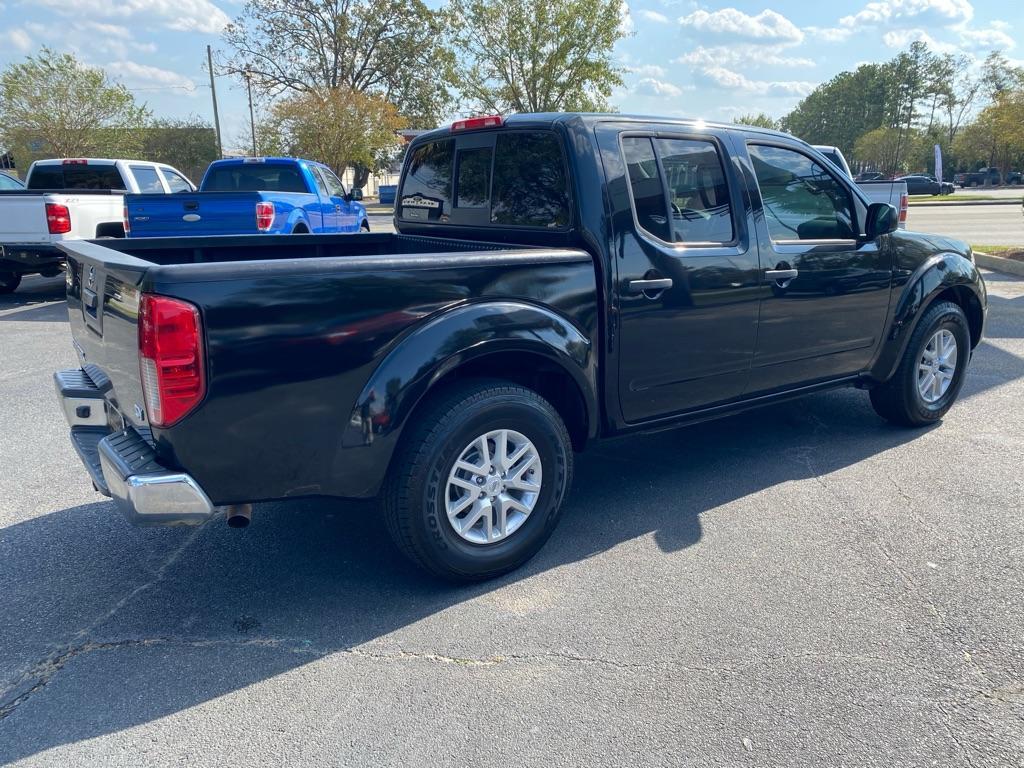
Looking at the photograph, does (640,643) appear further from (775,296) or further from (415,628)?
(775,296)

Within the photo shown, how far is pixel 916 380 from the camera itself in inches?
203

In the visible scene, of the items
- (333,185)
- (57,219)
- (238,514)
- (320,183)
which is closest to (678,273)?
(238,514)

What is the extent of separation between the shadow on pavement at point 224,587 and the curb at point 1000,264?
31.6ft

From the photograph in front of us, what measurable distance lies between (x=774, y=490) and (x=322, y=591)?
8.15 ft

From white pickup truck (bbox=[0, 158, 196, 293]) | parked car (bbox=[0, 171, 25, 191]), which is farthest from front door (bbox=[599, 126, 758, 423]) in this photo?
parked car (bbox=[0, 171, 25, 191])

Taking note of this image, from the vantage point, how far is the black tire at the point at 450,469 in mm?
3100

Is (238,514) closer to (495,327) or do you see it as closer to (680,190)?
(495,327)

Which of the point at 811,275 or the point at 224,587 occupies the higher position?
the point at 811,275

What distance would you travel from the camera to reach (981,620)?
3.09 meters

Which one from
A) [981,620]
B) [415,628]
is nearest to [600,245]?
[415,628]

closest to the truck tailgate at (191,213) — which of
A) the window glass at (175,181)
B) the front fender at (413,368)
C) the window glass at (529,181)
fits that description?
the window glass at (175,181)

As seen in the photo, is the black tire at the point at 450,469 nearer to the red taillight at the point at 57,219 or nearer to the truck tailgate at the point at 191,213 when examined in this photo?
the truck tailgate at the point at 191,213

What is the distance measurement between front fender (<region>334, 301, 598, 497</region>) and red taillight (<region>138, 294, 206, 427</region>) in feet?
1.88

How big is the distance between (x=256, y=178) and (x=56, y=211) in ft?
9.85
